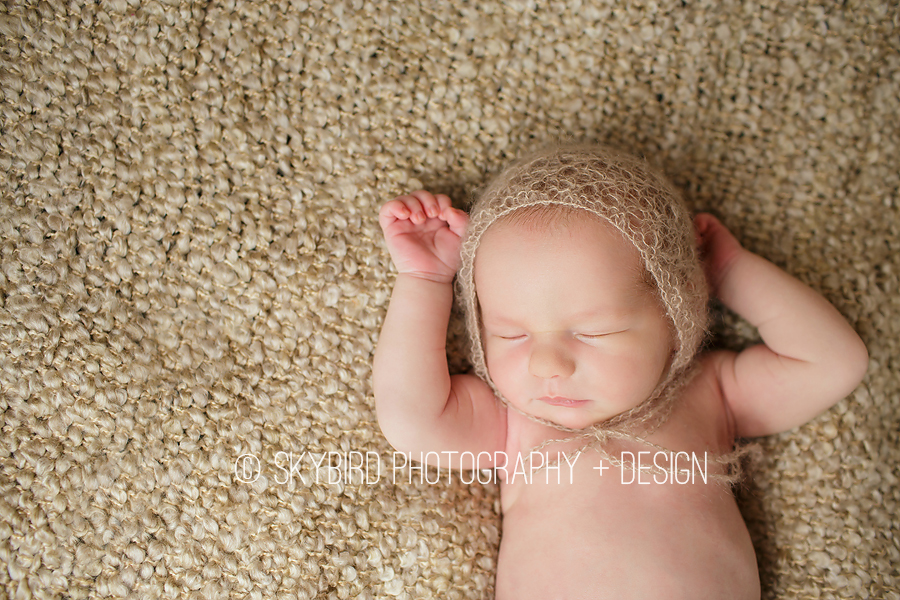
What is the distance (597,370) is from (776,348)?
0.42m

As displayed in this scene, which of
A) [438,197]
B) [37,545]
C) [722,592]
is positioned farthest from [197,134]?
[722,592]

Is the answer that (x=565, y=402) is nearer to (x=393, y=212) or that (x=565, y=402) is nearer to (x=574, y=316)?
(x=574, y=316)

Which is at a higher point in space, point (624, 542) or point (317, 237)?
point (317, 237)

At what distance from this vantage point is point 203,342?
1.18m

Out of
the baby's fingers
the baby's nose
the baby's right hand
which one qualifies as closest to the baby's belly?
the baby's nose

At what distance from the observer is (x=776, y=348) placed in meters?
1.24

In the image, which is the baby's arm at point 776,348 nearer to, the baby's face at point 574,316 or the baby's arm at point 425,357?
the baby's face at point 574,316

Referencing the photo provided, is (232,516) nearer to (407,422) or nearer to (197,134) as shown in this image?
(407,422)

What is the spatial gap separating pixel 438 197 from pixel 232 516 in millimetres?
706

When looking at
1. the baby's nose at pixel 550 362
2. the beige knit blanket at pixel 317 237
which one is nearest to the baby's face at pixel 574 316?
the baby's nose at pixel 550 362

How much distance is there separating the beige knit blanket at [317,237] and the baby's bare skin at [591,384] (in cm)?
8

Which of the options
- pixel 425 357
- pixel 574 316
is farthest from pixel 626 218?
pixel 425 357

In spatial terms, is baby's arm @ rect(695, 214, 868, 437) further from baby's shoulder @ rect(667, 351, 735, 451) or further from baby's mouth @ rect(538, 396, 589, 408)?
baby's mouth @ rect(538, 396, 589, 408)

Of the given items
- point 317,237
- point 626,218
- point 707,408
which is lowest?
point 707,408
